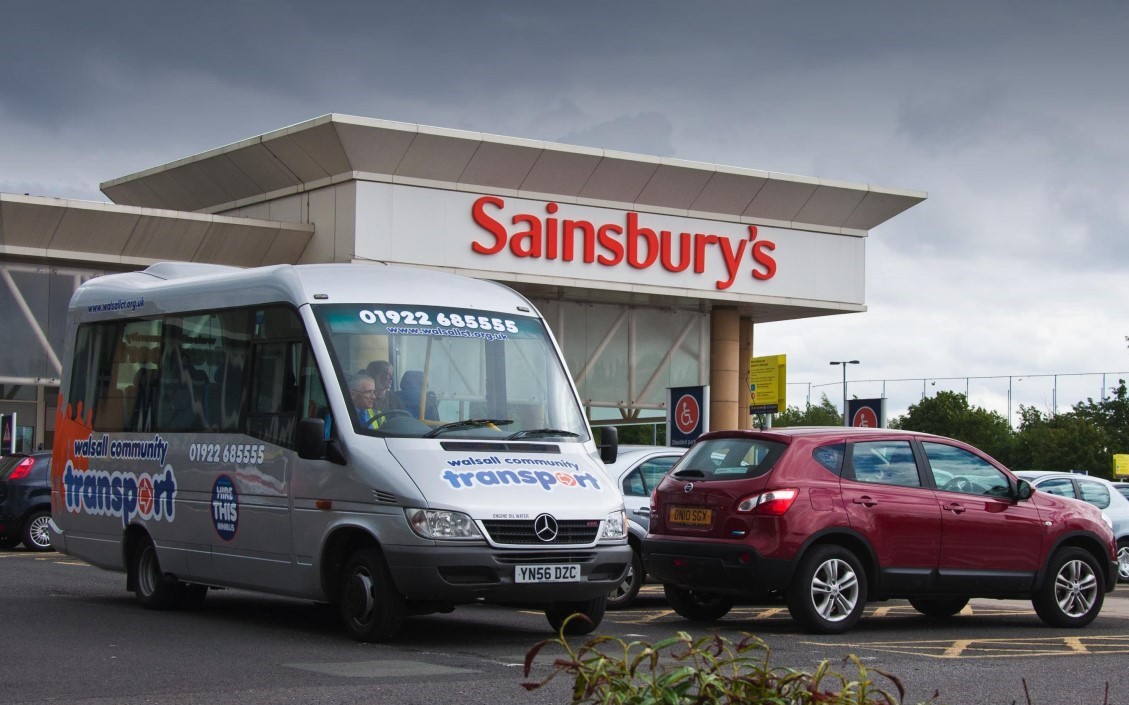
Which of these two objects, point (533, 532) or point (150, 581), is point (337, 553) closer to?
point (533, 532)

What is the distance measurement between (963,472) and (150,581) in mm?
6780

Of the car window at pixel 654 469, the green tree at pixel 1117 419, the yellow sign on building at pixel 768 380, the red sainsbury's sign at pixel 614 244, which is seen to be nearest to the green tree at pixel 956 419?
the green tree at pixel 1117 419

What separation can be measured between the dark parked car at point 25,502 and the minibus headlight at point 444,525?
13439 millimetres

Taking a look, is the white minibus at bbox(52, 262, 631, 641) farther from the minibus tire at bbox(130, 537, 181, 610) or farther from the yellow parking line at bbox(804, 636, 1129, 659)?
the yellow parking line at bbox(804, 636, 1129, 659)

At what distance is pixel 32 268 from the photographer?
28891mm

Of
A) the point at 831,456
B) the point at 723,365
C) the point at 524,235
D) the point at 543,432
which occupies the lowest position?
the point at 831,456

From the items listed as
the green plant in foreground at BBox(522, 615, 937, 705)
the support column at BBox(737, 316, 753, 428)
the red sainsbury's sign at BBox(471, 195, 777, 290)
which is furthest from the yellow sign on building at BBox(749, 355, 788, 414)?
the green plant in foreground at BBox(522, 615, 937, 705)

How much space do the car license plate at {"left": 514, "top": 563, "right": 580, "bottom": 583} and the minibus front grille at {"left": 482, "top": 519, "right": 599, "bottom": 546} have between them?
0.15m

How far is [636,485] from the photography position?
15.1 m

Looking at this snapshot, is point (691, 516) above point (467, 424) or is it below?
below

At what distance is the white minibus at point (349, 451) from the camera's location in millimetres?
10500

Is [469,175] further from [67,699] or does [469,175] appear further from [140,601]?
[67,699]

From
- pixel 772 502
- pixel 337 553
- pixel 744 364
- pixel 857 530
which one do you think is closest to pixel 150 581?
pixel 337 553

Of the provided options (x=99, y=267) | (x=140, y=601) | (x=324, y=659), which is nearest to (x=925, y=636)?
(x=324, y=659)
